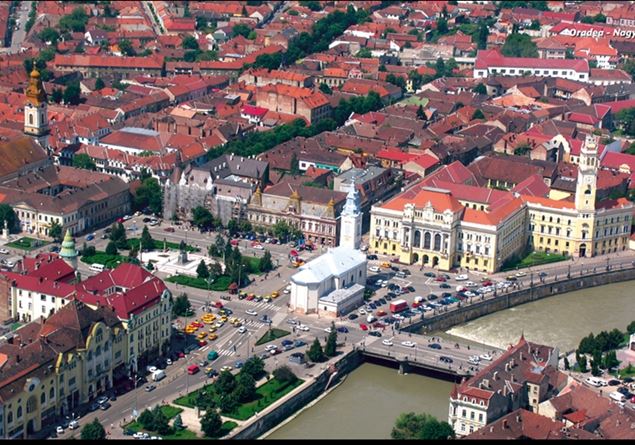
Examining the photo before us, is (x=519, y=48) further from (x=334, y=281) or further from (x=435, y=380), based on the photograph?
(x=435, y=380)

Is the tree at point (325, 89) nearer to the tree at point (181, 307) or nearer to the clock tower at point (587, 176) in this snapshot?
the clock tower at point (587, 176)

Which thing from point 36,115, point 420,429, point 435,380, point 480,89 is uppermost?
point 36,115

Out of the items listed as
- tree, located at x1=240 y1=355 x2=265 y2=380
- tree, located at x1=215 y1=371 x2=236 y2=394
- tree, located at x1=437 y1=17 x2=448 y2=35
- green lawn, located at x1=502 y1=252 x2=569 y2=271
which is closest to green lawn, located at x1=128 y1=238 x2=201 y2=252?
green lawn, located at x1=502 y1=252 x2=569 y2=271

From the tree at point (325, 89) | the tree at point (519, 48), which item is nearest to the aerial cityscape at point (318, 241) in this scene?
the tree at point (519, 48)

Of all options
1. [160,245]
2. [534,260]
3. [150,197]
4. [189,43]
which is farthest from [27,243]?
[189,43]

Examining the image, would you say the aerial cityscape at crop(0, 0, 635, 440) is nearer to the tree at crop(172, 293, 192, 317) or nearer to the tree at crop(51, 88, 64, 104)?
the tree at crop(51, 88, 64, 104)

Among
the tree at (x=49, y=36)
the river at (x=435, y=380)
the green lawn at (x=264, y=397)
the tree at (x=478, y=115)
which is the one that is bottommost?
the river at (x=435, y=380)
